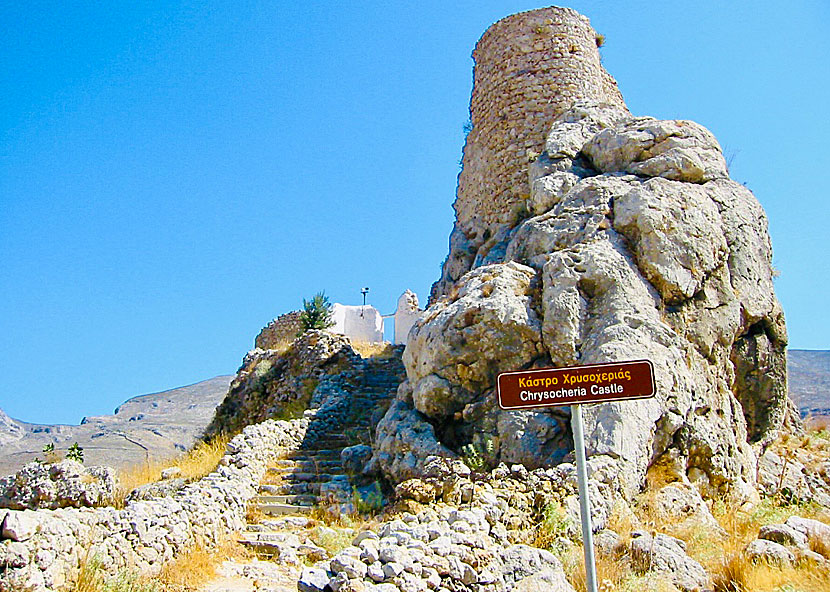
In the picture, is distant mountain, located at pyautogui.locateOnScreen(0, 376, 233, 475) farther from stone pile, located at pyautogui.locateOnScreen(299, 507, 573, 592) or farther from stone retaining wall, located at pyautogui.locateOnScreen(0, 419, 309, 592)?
stone pile, located at pyautogui.locateOnScreen(299, 507, 573, 592)

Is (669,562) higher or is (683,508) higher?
(683,508)

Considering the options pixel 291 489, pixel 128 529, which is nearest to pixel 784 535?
pixel 128 529

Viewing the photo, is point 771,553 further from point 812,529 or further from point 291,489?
point 291,489

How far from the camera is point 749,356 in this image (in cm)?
1256

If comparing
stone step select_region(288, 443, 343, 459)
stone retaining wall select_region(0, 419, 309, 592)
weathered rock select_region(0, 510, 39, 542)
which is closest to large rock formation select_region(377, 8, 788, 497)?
stone step select_region(288, 443, 343, 459)

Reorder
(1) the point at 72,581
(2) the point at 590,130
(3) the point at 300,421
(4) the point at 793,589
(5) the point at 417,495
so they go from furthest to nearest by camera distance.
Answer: (2) the point at 590,130 → (3) the point at 300,421 → (5) the point at 417,495 → (1) the point at 72,581 → (4) the point at 793,589

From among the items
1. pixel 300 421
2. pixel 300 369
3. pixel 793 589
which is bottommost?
pixel 793 589

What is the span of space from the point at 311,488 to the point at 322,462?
1007 mm

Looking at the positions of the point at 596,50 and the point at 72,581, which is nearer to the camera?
the point at 72,581

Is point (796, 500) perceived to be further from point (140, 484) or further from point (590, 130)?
point (140, 484)

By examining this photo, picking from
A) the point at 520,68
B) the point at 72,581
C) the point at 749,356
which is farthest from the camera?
the point at 520,68

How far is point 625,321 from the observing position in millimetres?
10203

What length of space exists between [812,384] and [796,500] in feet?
92.0

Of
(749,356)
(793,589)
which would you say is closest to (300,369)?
(749,356)
